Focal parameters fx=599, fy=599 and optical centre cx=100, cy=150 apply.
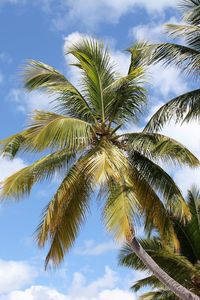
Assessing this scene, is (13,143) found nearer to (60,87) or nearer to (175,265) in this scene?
(60,87)

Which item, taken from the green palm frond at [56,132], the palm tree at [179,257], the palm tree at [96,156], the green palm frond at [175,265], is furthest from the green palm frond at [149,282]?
the green palm frond at [56,132]

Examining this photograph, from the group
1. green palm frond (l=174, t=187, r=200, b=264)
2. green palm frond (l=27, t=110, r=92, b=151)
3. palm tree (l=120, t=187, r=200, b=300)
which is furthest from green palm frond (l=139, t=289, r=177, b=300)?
green palm frond (l=27, t=110, r=92, b=151)

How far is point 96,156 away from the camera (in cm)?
1425

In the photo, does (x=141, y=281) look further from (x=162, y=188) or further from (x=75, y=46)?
(x=75, y=46)

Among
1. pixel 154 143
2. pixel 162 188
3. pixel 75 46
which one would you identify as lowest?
Result: pixel 162 188

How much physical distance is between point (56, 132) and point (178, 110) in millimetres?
3535

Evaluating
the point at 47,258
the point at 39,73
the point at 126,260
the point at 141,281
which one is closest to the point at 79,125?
the point at 39,73

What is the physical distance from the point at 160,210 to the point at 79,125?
3.08m

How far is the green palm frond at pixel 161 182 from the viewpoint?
15.2 meters

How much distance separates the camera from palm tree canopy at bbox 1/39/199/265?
46.1ft

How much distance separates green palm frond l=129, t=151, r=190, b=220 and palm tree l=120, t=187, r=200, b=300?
134 inches

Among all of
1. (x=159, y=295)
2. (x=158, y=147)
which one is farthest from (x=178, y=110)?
(x=159, y=295)

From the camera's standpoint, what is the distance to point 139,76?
15.6 m

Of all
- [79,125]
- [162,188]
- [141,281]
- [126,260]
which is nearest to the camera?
[79,125]
